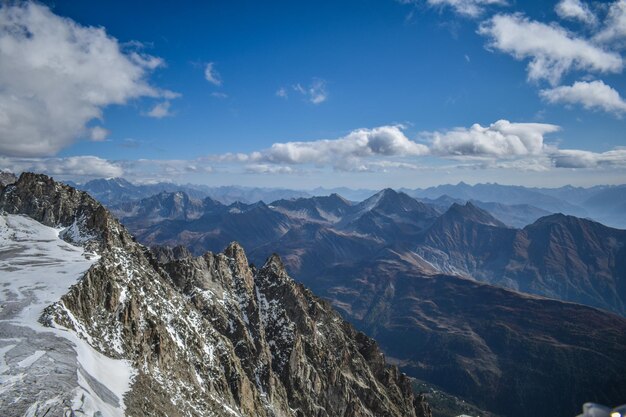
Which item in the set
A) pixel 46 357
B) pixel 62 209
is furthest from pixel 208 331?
pixel 62 209

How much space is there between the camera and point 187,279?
115375 mm

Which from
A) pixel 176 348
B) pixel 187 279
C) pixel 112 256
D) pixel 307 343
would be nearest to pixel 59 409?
pixel 176 348

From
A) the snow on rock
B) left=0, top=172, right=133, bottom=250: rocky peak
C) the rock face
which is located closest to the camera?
the snow on rock

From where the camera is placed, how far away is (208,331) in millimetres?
97438

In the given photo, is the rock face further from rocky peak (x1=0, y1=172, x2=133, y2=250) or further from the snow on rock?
the snow on rock

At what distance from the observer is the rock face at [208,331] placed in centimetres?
7194

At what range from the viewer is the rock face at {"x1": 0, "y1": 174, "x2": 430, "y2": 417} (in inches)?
2832

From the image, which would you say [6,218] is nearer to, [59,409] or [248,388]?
[248,388]

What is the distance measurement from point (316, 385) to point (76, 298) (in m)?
75.8

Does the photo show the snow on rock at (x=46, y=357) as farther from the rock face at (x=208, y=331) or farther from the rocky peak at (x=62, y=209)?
the rocky peak at (x=62, y=209)

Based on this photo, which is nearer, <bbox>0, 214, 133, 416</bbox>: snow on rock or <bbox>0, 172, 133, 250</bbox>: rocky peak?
<bbox>0, 214, 133, 416</bbox>: snow on rock

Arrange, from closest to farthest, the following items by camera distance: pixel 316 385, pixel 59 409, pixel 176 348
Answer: pixel 59 409 → pixel 176 348 → pixel 316 385

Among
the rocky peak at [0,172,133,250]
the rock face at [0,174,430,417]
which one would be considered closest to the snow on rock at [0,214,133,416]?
the rock face at [0,174,430,417]

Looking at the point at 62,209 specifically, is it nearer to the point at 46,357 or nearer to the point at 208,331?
the point at 208,331
